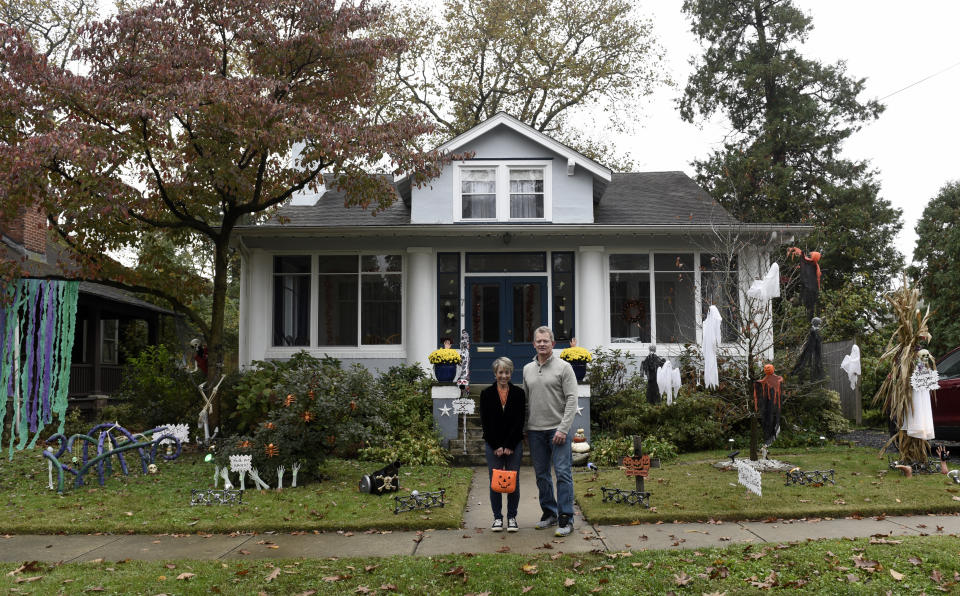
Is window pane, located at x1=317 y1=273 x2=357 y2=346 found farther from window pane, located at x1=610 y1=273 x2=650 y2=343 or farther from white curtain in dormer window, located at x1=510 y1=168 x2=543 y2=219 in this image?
window pane, located at x1=610 y1=273 x2=650 y2=343

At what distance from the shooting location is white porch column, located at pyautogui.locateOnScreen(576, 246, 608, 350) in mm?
14406

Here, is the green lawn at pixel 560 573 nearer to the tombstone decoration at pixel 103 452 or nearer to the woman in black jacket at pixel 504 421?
the woman in black jacket at pixel 504 421

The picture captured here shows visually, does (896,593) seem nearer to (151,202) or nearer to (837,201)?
(151,202)

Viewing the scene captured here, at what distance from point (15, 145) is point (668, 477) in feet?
33.0

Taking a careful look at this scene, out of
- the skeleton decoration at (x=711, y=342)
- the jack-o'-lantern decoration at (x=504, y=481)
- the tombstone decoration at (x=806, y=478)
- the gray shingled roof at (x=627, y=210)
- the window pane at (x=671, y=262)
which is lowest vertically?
the tombstone decoration at (x=806, y=478)

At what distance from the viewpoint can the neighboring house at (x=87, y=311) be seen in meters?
18.1

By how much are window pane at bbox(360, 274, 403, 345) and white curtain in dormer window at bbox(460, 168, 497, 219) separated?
6.99ft

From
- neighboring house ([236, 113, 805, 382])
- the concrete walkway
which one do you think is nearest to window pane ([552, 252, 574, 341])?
neighboring house ([236, 113, 805, 382])

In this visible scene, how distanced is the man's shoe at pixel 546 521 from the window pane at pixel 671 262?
9117 mm

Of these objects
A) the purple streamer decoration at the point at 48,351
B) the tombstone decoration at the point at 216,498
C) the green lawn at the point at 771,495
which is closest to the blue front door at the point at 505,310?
the green lawn at the point at 771,495

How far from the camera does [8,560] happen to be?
5.79 metres

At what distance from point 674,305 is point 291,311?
8.00 meters

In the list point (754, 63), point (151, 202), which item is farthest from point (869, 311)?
point (151, 202)

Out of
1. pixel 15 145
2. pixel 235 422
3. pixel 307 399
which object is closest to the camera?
pixel 307 399
